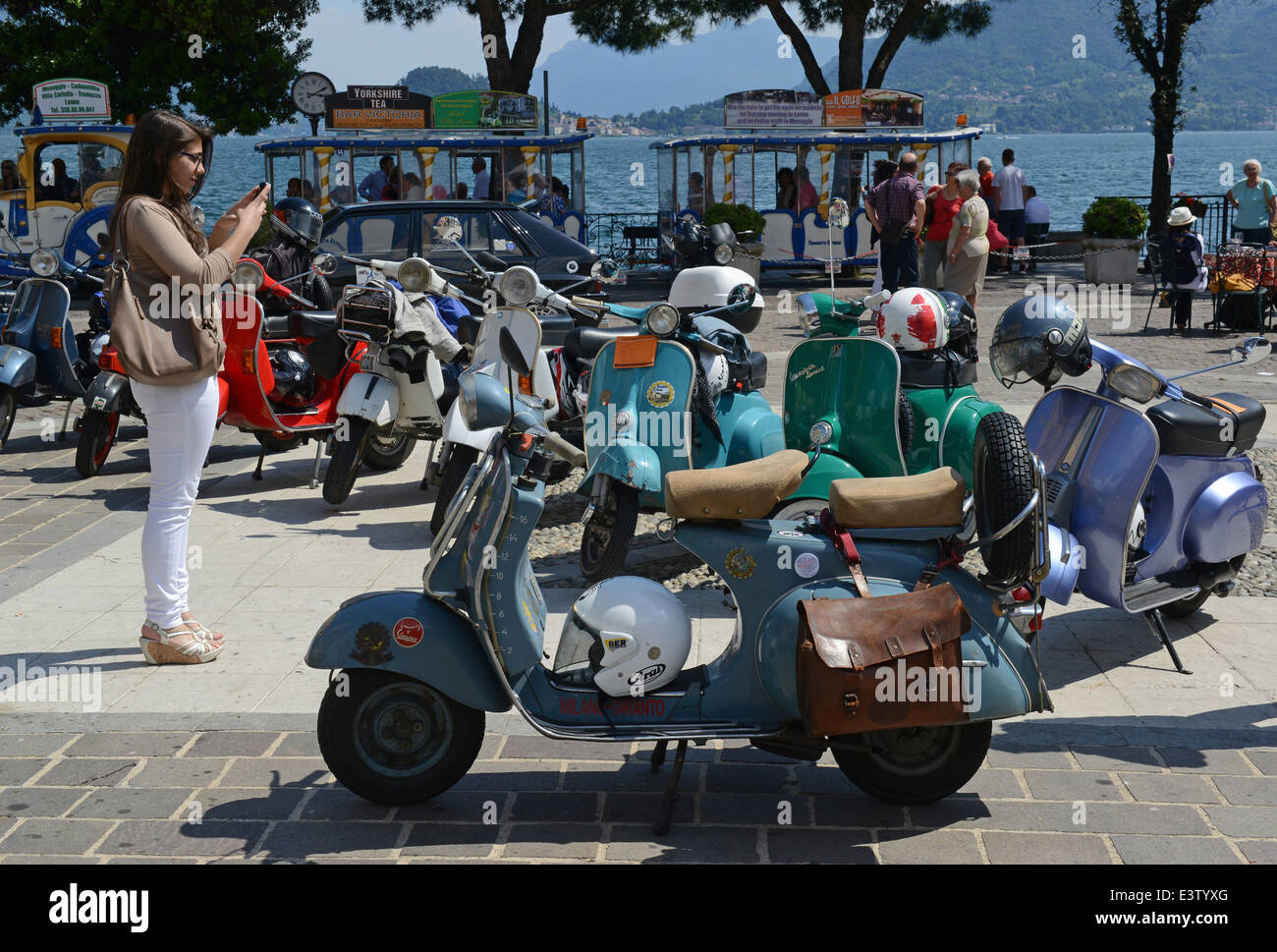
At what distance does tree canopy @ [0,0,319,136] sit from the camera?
75.4 feet

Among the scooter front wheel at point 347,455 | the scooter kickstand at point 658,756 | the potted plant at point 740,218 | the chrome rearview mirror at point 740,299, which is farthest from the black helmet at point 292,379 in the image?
the potted plant at point 740,218

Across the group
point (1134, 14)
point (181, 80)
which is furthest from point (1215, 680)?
point (181, 80)

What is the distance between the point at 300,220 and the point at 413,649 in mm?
5797

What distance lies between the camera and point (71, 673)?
4.93 m

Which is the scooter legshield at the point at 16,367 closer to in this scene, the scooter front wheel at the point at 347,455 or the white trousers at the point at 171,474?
the scooter front wheel at the point at 347,455

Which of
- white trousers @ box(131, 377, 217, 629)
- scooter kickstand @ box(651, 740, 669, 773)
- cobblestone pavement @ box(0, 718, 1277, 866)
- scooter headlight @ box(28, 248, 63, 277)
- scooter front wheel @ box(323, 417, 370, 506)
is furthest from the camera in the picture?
scooter headlight @ box(28, 248, 63, 277)

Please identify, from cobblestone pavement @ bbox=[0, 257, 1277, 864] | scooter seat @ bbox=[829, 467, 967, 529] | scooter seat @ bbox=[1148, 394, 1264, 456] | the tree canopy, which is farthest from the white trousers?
the tree canopy

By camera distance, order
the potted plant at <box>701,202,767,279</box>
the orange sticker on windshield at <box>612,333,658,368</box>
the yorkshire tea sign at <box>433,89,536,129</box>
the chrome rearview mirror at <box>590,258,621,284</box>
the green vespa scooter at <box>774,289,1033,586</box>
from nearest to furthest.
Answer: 1. the green vespa scooter at <box>774,289,1033,586</box>
2. the orange sticker on windshield at <box>612,333,658,368</box>
3. the chrome rearview mirror at <box>590,258,621,284</box>
4. the potted plant at <box>701,202,767,279</box>
5. the yorkshire tea sign at <box>433,89,536,129</box>

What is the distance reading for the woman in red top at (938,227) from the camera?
1366 centimetres

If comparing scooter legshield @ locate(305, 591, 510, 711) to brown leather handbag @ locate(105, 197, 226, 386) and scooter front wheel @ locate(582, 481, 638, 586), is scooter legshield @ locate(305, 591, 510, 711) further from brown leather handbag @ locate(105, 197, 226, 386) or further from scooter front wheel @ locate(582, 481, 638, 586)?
scooter front wheel @ locate(582, 481, 638, 586)

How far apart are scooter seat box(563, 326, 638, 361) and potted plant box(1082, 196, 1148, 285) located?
40.4 ft

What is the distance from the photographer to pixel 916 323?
5828mm

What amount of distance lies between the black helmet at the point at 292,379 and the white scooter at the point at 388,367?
608 mm

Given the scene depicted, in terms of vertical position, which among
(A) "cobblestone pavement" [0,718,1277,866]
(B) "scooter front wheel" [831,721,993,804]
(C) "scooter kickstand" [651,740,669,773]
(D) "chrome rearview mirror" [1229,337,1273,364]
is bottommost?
(A) "cobblestone pavement" [0,718,1277,866]
